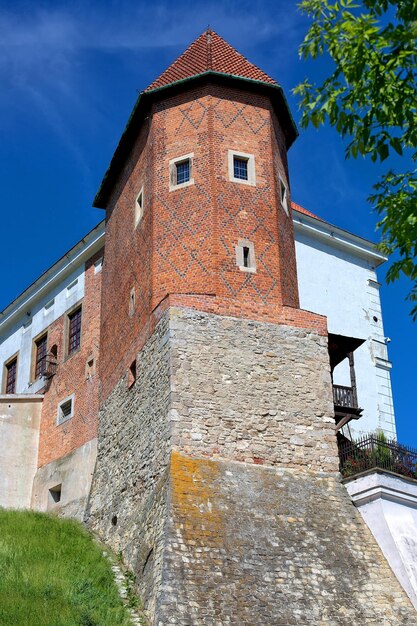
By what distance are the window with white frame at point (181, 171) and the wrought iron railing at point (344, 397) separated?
640cm

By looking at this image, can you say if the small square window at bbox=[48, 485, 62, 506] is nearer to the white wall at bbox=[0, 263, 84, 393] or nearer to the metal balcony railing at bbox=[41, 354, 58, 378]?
the metal balcony railing at bbox=[41, 354, 58, 378]

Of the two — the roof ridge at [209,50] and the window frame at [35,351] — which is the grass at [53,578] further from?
the roof ridge at [209,50]

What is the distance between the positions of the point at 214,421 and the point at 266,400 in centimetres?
141

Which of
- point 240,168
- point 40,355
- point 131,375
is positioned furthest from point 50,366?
point 240,168

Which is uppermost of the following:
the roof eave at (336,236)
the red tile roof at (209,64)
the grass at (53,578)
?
the red tile roof at (209,64)

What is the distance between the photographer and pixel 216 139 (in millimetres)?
22812

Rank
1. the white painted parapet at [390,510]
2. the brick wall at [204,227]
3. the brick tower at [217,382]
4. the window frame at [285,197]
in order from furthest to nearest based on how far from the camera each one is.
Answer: the window frame at [285,197] → the brick wall at [204,227] → the white painted parapet at [390,510] → the brick tower at [217,382]

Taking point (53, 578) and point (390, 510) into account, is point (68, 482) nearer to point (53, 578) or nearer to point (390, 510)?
point (53, 578)

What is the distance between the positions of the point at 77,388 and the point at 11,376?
7.05 metres

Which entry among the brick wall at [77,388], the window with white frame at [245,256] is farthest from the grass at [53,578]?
the window with white frame at [245,256]

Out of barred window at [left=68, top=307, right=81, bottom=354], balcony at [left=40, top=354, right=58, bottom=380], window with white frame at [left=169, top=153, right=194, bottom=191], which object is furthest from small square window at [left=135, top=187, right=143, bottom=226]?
balcony at [left=40, top=354, right=58, bottom=380]

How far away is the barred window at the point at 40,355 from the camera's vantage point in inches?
1211

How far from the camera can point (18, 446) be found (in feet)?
92.0

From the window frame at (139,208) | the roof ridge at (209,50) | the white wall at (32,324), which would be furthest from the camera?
the white wall at (32,324)
